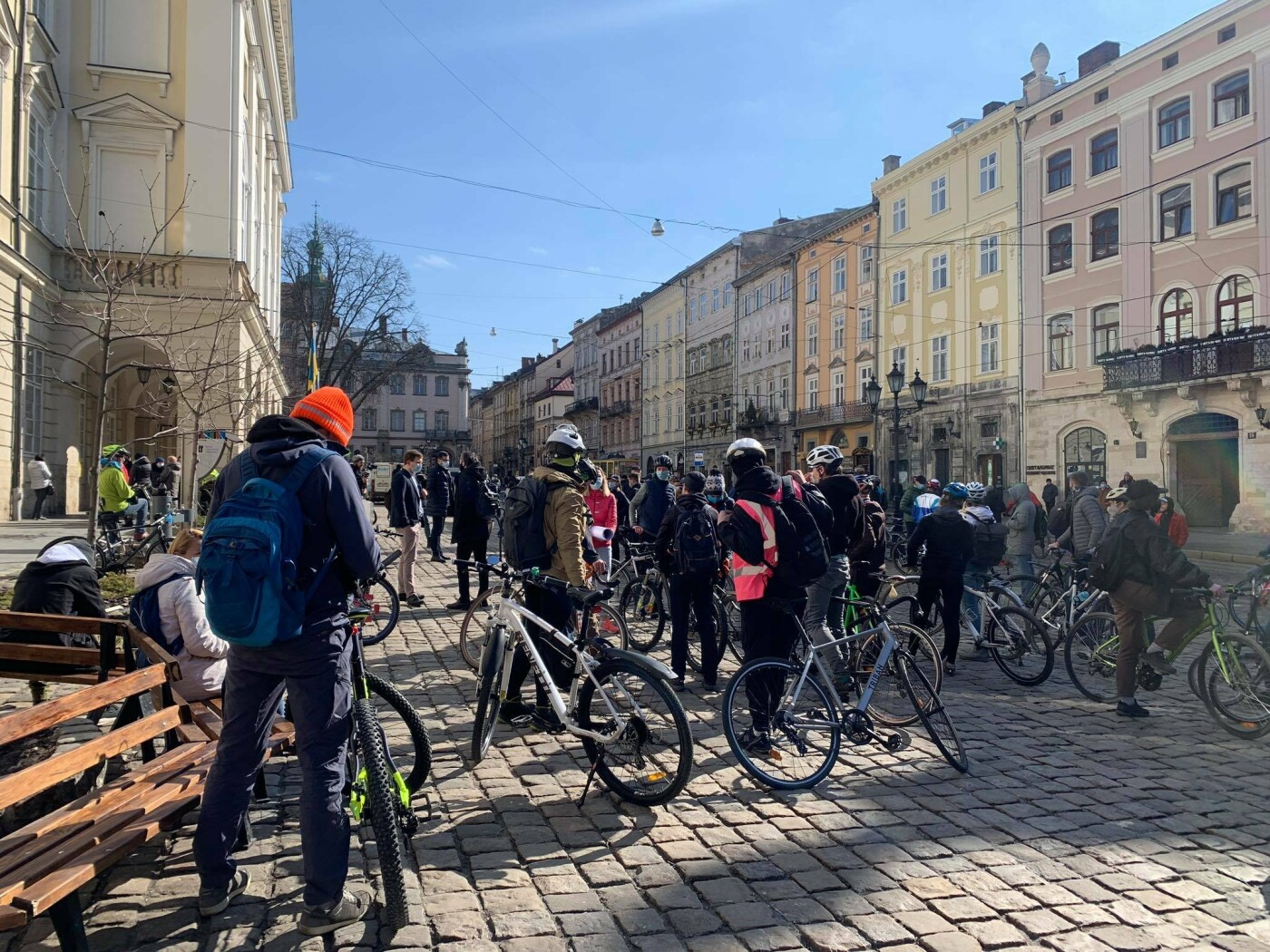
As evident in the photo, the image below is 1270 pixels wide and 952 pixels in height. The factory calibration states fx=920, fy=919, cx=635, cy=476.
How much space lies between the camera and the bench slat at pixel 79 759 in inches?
Answer: 104

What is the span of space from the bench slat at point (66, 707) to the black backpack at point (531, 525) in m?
2.62

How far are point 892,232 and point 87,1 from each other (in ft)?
98.6

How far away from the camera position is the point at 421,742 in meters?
4.45

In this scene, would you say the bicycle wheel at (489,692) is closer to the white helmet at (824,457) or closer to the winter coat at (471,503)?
the white helmet at (824,457)

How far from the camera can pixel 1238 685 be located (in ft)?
19.4

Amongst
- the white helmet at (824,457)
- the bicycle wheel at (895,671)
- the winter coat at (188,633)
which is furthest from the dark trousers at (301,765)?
the white helmet at (824,457)

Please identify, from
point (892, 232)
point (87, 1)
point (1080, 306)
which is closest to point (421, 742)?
point (87, 1)

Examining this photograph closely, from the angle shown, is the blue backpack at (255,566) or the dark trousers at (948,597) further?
the dark trousers at (948,597)

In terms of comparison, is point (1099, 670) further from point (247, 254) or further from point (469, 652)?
point (247, 254)

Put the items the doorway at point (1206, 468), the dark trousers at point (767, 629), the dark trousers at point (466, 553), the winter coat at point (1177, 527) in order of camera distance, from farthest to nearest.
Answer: the doorway at point (1206, 468), the winter coat at point (1177, 527), the dark trousers at point (466, 553), the dark trousers at point (767, 629)

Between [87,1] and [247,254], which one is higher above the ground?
[87,1]

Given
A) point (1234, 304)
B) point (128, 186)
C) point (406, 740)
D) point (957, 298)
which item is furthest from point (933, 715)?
point (957, 298)

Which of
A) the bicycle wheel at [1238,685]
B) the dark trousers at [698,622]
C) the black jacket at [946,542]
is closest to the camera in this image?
the bicycle wheel at [1238,685]

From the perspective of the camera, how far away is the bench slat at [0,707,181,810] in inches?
104
